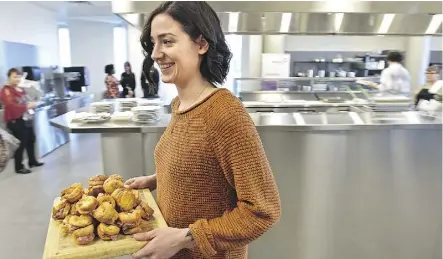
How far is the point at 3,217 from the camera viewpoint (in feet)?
10.6

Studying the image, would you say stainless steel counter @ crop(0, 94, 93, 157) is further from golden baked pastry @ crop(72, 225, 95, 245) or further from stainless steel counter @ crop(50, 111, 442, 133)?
golden baked pastry @ crop(72, 225, 95, 245)

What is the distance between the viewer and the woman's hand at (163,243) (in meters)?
0.83

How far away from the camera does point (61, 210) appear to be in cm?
100

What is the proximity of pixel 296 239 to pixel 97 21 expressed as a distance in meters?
9.13

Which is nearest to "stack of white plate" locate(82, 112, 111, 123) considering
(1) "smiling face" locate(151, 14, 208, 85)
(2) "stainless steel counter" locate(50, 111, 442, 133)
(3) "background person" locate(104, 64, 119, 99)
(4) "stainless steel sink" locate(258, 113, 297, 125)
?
(2) "stainless steel counter" locate(50, 111, 442, 133)

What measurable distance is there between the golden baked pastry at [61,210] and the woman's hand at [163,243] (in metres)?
0.26

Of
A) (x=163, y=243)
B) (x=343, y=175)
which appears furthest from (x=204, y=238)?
(x=343, y=175)

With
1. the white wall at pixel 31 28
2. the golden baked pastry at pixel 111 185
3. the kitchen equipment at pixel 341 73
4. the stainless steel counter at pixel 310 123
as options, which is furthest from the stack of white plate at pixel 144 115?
the kitchen equipment at pixel 341 73

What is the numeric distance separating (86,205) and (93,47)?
974 centimetres

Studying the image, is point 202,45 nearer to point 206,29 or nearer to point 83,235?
point 206,29

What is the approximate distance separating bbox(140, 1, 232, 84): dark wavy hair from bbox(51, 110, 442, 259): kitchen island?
52.0 inches

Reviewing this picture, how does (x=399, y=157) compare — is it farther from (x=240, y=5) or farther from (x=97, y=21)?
(x=97, y=21)

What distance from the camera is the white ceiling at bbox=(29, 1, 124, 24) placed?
686 cm

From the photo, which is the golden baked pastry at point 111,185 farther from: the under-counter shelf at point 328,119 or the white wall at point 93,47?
the white wall at point 93,47
